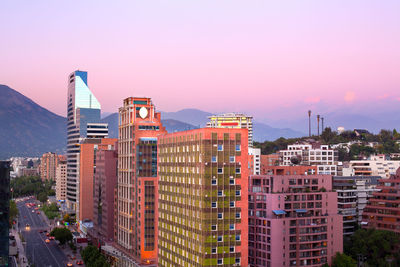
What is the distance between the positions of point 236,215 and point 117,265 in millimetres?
68274

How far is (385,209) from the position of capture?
6073 inches

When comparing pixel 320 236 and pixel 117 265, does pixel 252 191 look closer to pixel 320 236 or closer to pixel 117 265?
pixel 320 236

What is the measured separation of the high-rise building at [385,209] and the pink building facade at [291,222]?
25.5 meters

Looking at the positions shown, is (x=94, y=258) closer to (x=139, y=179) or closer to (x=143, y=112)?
(x=139, y=179)

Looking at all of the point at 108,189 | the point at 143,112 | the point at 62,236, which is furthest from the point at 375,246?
the point at 62,236

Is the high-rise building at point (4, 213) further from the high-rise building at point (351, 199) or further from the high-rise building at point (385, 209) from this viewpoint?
the high-rise building at point (385, 209)

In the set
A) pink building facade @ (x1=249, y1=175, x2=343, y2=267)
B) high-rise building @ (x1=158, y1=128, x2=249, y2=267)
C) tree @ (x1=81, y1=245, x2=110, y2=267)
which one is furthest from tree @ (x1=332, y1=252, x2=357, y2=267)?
tree @ (x1=81, y1=245, x2=110, y2=267)

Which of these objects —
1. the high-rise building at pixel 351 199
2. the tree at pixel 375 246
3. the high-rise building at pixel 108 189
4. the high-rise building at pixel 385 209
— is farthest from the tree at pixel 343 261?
the high-rise building at pixel 108 189

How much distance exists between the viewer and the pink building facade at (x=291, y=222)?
125 metres

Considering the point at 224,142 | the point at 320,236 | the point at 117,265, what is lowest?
the point at 117,265

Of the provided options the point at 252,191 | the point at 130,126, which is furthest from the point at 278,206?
the point at 130,126

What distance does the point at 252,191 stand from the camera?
135 meters

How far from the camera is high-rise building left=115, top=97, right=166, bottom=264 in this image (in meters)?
146

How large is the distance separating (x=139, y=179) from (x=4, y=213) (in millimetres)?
52193
